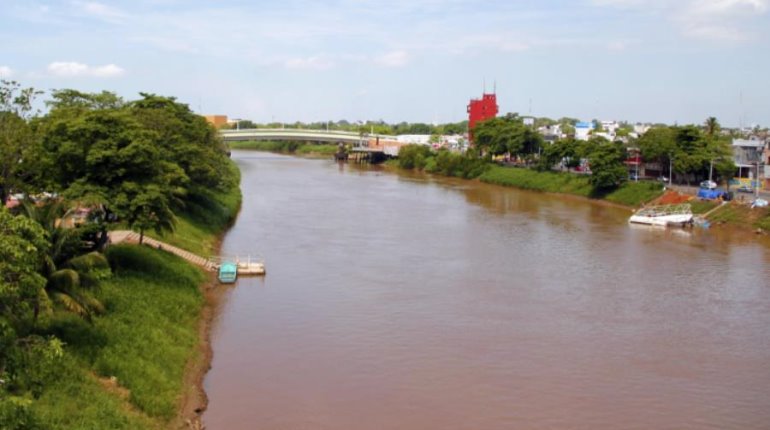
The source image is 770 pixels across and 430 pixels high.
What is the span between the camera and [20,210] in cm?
1619

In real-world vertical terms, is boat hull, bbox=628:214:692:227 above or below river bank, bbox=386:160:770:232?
below

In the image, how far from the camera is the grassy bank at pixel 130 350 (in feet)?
43.2

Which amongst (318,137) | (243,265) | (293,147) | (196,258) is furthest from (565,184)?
(293,147)

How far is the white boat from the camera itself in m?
45.1

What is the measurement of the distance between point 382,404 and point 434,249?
62.3ft

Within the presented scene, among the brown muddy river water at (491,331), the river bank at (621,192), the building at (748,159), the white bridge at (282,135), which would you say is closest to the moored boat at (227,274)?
the brown muddy river water at (491,331)

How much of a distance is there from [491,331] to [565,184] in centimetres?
4336

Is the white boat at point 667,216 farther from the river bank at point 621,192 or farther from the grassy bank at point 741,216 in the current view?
the grassy bank at point 741,216

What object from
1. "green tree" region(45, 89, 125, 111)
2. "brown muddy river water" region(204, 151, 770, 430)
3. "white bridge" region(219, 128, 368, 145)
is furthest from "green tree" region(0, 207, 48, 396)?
"white bridge" region(219, 128, 368, 145)

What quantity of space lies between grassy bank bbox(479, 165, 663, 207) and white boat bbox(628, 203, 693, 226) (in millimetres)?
5500

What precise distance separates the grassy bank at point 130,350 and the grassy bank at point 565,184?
124 ft

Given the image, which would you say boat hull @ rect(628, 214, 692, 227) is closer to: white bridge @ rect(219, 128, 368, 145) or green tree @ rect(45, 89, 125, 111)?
green tree @ rect(45, 89, 125, 111)

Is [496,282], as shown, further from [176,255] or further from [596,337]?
[176,255]

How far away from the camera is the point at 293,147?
13950cm
